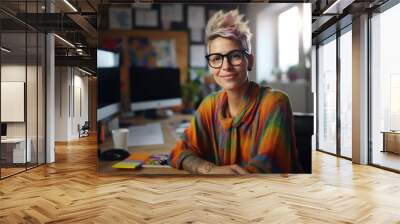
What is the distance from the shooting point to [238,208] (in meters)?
3.88

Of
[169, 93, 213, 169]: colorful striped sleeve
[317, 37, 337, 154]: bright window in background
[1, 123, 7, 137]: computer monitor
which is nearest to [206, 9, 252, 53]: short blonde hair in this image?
[169, 93, 213, 169]: colorful striped sleeve

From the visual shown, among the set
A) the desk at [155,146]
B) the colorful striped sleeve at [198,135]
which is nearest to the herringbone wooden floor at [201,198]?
the desk at [155,146]

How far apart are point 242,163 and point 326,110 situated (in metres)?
4.73

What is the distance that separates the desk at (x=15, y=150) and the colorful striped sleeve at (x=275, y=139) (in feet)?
11.9

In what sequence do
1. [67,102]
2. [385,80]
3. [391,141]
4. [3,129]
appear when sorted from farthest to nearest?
[67,102], [385,80], [391,141], [3,129]

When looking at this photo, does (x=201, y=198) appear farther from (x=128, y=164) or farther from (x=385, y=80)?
(x=385, y=80)

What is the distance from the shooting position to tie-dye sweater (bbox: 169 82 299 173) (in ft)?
15.5

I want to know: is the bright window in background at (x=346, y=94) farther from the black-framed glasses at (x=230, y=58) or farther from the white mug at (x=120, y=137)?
the white mug at (x=120, y=137)

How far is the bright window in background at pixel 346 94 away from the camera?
7.50 m

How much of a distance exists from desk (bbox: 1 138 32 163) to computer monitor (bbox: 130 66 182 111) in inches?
91.2

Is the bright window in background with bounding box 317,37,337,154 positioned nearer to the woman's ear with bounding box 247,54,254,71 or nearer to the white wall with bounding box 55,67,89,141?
the woman's ear with bounding box 247,54,254,71

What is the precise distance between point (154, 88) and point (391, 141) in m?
4.16

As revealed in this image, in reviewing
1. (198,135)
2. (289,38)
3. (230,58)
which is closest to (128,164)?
(198,135)

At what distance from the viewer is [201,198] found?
4.32 metres
